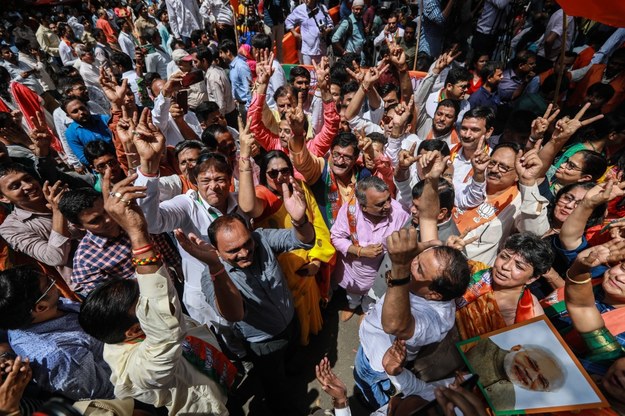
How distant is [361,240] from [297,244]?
82 cm

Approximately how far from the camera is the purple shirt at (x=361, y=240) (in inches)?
114

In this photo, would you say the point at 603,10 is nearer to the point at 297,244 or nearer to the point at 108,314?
the point at 297,244

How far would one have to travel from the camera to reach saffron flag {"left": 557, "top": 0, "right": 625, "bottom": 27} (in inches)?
104

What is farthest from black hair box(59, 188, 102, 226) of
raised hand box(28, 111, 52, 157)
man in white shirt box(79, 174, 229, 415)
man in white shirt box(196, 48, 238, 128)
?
man in white shirt box(196, 48, 238, 128)

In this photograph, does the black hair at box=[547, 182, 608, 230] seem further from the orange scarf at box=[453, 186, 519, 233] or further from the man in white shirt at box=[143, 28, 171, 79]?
the man in white shirt at box=[143, 28, 171, 79]

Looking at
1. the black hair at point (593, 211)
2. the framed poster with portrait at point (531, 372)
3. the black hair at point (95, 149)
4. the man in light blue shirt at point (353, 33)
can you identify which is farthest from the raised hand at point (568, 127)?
the man in light blue shirt at point (353, 33)

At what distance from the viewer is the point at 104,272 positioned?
2432 mm

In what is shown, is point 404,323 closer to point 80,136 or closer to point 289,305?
point 289,305

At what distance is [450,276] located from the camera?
179 centimetres

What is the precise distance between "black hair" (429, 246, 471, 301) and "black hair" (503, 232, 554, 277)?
0.53 m

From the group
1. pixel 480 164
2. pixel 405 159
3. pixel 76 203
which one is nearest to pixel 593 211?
pixel 480 164

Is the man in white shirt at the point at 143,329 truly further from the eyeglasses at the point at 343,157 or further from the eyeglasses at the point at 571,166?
the eyeglasses at the point at 571,166

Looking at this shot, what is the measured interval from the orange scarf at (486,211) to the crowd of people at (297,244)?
15mm

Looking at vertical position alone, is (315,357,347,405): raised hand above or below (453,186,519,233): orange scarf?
below
